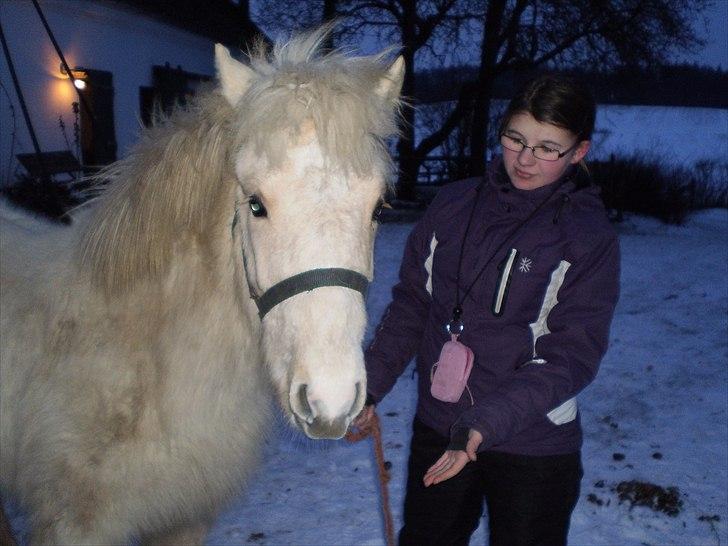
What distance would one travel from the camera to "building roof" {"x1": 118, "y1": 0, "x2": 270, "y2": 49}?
1411 cm

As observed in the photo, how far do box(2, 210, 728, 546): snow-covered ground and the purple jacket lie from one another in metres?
0.99

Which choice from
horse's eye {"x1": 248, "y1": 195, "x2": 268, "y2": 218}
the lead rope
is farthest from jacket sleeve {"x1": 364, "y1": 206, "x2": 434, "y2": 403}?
horse's eye {"x1": 248, "y1": 195, "x2": 268, "y2": 218}

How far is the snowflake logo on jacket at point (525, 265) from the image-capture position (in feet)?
6.64

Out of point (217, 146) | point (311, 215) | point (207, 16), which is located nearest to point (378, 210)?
point (311, 215)

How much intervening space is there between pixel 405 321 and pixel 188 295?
82 cm

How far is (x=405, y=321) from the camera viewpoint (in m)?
2.45

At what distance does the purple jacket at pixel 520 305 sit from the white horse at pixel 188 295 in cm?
45

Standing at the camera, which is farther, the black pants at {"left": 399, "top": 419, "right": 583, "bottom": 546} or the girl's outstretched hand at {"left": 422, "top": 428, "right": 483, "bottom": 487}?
the black pants at {"left": 399, "top": 419, "right": 583, "bottom": 546}

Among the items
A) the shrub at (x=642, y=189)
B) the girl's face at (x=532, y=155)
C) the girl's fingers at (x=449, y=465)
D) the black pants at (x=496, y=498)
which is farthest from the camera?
the shrub at (x=642, y=189)

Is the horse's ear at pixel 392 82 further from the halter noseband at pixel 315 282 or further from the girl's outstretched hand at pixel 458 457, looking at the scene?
the girl's outstretched hand at pixel 458 457

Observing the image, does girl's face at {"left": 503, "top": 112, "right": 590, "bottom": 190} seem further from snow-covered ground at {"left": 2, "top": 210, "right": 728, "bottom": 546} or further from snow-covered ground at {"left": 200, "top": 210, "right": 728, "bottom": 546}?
snow-covered ground at {"left": 2, "top": 210, "right": 728, "bottom": 546}

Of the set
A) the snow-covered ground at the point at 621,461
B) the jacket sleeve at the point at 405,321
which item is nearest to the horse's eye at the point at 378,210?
the jacket sleeve at the point at 405,321

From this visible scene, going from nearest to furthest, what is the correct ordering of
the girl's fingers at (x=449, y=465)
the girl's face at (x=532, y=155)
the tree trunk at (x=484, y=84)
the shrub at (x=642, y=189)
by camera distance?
the girl's fingers at (x=449, y=465)
the girl's face at (x=532, y=155)
the shrub at (x=642, y=189)
the tree trunk at (x=484, y=84)

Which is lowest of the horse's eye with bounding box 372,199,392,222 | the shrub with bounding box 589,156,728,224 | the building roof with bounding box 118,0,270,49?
the shrub with bounding box 589,156,728,224
